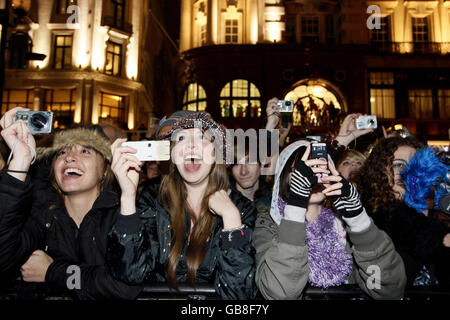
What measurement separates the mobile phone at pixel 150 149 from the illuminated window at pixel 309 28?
24888 millimetres

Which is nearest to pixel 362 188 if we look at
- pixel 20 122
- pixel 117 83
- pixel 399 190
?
pixel 399 190

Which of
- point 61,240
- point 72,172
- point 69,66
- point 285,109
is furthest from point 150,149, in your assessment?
point 69,66

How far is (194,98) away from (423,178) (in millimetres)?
24083

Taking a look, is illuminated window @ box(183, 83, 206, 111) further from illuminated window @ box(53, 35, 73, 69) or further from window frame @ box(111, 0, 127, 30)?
illuminated window @ box(53, 35, 73, 69)

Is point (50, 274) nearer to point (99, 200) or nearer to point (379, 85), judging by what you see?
point (99, 200)

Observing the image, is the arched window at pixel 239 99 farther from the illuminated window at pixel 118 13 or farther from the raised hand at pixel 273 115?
the raised hand at pixel 273 115

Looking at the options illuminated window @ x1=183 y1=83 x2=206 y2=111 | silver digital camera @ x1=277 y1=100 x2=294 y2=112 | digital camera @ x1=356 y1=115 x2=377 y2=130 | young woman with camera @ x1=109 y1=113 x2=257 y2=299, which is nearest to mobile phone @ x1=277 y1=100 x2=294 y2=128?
silver digital camera @ x1=277 y1=100 x2=294 y2=112

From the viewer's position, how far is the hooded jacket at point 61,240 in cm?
231

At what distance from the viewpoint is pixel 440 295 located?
2316 millimetres

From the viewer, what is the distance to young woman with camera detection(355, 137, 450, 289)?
2494 mm

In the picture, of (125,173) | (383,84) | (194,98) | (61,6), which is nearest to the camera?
(125,173)

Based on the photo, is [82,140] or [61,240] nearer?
[61,240]

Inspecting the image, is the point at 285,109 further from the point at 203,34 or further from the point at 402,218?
the point at 203,34

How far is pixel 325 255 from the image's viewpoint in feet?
8.67
